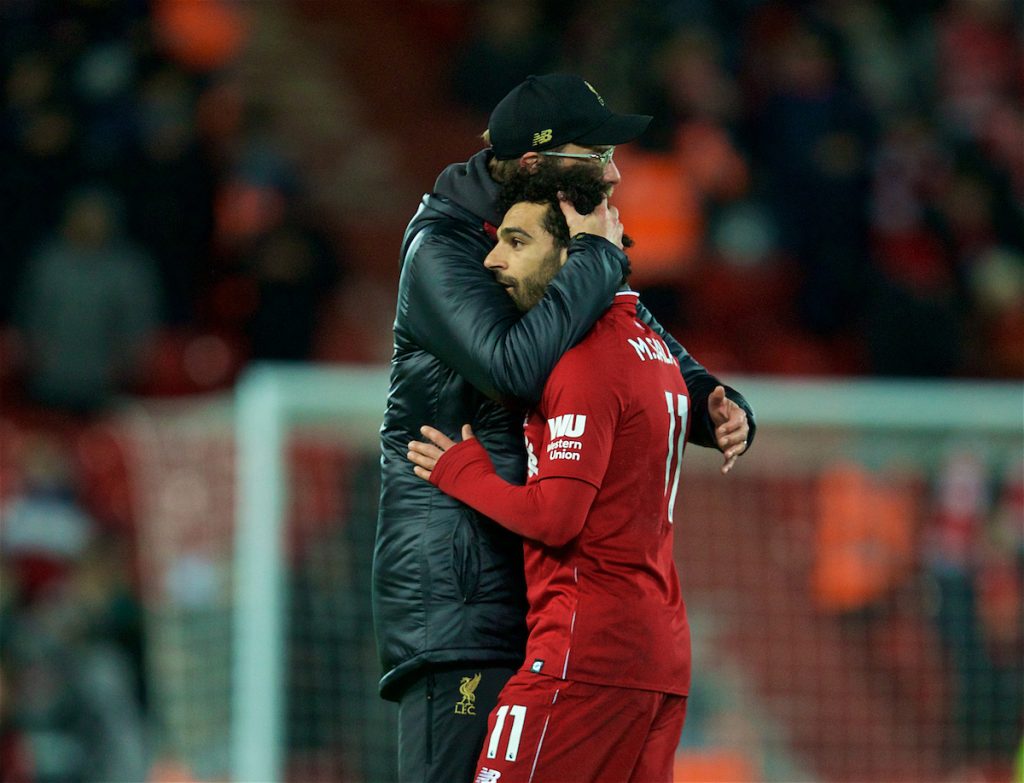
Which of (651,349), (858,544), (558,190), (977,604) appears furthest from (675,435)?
(977,604)

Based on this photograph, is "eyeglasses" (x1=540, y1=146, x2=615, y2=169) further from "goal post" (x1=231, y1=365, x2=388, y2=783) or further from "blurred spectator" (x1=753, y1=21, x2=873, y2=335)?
"blurred spectator" (x1=753, y1=21, x2=873, y2=335)

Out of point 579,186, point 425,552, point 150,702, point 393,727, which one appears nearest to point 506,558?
point 425,552

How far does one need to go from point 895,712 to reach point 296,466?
2.96 meters

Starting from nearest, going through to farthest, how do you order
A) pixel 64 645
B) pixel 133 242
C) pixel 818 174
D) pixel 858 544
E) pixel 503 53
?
pixel 858 544 → pixel 64 645 → pixel 133 242 → pixel 818 174 → pixel 503 53

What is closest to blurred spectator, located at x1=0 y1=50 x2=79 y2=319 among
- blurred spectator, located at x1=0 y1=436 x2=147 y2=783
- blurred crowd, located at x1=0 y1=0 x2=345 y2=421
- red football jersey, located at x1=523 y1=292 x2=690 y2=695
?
blurred crowd, located at x1=0 y1=0 x2=345 y2=421

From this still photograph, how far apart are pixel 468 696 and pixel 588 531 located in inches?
17.0

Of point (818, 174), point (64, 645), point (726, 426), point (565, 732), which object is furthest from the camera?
point (818, 174)

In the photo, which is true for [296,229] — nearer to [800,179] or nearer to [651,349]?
[800,179]

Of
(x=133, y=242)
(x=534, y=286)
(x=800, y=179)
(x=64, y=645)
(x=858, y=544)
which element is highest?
(x=800, y=179)

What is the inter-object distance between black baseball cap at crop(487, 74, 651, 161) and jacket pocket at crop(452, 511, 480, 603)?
751mm

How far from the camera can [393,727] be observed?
7.27m

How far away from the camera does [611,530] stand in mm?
3309

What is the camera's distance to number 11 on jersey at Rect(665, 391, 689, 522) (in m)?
3.41

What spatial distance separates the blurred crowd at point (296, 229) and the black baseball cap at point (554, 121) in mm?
5473
